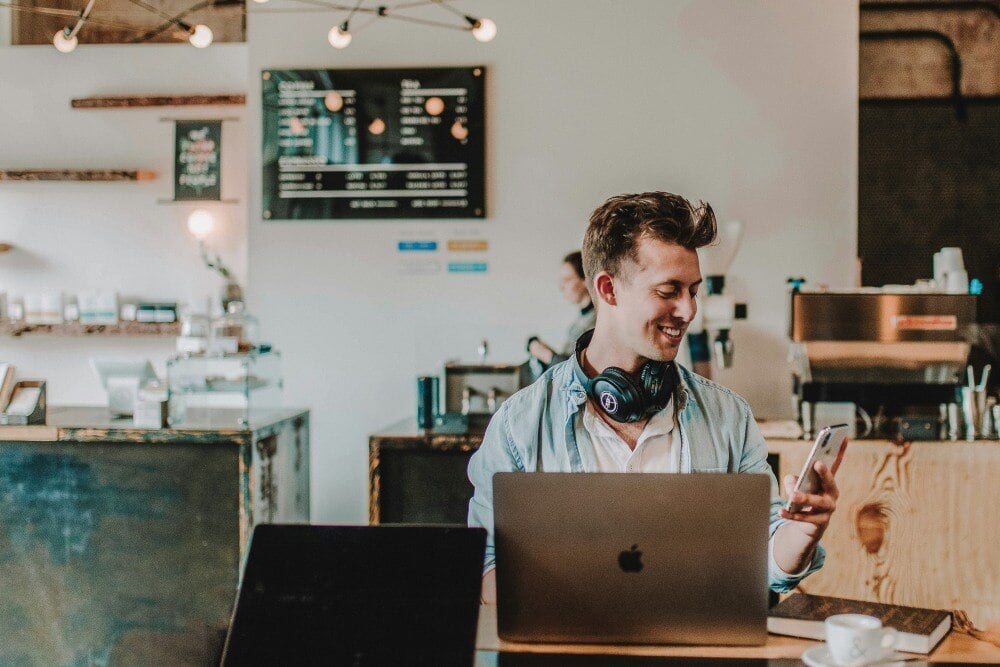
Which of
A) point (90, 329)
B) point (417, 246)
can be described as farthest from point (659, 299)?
point (90, 329)

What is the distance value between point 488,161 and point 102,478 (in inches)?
80.0

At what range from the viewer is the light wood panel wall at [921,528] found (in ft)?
9.93

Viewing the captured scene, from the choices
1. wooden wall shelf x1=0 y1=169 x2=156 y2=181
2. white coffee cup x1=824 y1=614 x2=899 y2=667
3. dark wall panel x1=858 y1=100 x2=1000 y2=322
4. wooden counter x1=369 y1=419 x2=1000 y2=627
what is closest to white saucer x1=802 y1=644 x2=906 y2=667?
white coffee cup x1=824 y1=614 x2=899 y2=667

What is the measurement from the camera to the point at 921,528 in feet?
9.96

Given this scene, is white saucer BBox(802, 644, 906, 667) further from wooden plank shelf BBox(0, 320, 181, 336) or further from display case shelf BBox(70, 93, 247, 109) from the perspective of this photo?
display case shelf BBox(70, 93, 247, 109)

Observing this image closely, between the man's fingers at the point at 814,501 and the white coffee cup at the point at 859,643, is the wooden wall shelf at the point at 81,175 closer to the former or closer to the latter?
the man's fingers at the point at 814,501

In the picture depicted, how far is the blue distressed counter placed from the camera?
122 inches

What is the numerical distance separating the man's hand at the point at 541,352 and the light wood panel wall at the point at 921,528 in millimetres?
1163

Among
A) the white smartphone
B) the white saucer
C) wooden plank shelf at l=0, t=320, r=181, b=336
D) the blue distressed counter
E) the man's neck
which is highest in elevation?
wooden plank shelf at l=0, t=320, r=181, b=336

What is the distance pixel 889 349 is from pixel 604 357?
1743 mm

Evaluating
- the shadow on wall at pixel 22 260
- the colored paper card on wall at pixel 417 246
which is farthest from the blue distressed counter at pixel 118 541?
the shadow on wall at pixel 22 260

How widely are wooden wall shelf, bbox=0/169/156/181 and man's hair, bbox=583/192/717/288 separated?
398cm

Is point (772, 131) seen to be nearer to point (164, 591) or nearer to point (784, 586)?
point (784, 586)

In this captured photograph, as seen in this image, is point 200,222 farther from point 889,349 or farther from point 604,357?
point 604,357
